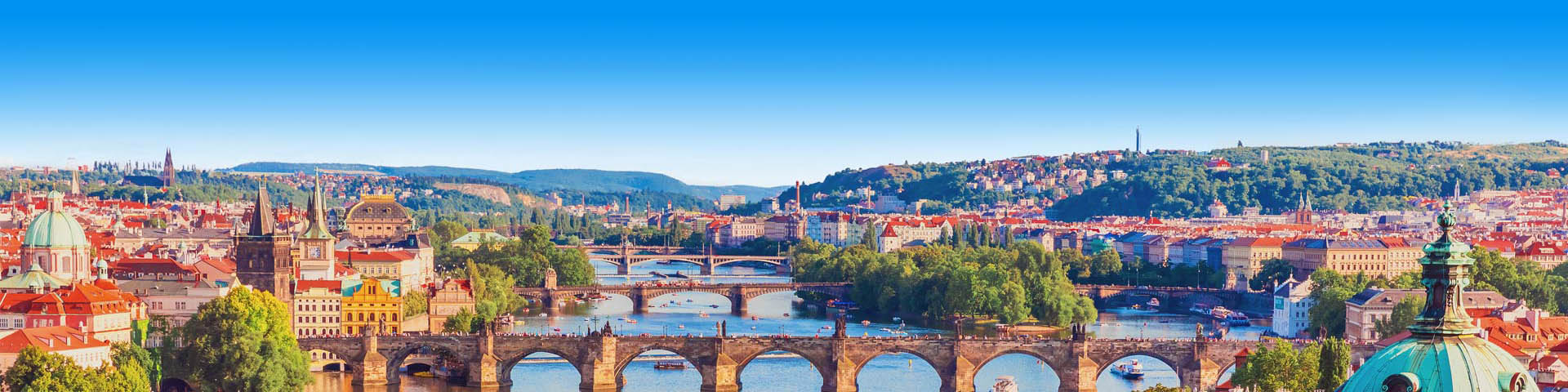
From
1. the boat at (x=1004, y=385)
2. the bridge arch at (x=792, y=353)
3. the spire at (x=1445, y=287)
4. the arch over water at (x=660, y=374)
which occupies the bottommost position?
the arch over water at (x=660, y=374)

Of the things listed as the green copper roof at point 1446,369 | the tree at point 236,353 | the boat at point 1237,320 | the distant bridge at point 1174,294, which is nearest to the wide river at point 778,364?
the boat at point 1237,320

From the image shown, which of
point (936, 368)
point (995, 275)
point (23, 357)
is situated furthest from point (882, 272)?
point (23, 357)

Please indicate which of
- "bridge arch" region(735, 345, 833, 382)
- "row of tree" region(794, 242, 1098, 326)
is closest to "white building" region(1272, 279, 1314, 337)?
"row of tree" region(794, 242, 1098, 326)

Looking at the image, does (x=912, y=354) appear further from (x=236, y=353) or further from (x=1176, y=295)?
(x=1176, y=295)

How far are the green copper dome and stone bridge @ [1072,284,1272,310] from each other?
245 ft

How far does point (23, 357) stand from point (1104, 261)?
73.1 m

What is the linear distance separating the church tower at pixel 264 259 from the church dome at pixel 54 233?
4713 millimetres

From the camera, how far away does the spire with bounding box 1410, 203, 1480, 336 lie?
38.0 ft

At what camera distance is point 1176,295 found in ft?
292

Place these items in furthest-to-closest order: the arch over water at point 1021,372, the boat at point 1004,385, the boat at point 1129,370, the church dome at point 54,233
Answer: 1. the church dome at point 54,233
2. the boat at point 1129,370
3. the arch over water at point 1021,372
4. the boat at point 1004,385

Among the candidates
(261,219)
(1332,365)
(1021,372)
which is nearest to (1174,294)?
(1021,372)

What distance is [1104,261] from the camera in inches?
4124

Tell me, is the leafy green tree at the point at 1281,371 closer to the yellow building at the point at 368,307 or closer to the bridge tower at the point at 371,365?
the bridge tower at the point at 371,365

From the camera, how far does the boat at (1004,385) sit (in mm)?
49500
